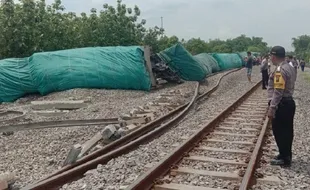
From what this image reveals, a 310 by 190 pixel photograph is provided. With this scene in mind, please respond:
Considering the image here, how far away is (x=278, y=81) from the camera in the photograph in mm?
5742

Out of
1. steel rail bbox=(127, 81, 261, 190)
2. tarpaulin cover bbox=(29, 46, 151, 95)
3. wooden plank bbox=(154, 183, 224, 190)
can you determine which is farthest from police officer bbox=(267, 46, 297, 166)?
tarpaulin cover bbox=(29, 46, 151, 95)

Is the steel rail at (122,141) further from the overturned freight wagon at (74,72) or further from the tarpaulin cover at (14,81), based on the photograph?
the tarpaulin cover at (14,81)

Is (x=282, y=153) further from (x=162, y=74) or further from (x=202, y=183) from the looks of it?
(x=162, y=74)

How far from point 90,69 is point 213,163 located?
1118 centimetres

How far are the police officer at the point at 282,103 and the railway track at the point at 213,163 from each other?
0.44 meters

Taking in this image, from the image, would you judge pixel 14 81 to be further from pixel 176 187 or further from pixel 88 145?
pixel 176 187

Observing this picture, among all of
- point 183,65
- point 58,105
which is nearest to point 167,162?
point 58,105

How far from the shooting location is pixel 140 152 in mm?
6648

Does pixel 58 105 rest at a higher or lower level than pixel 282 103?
lower

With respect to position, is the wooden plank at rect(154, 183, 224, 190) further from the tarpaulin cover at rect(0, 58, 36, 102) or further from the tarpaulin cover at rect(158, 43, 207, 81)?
the tarpaulin cover at rect(158, 43, 207, 81)

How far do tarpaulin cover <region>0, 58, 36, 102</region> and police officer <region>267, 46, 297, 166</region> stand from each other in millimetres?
11996

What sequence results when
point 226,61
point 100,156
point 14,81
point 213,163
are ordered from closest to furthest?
point 213,163
point 100,156
point 14,81
point 226,61

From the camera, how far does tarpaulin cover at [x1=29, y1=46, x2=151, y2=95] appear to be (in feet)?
A: 51.8

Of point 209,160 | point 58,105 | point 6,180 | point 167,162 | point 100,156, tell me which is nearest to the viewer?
point 6,180
